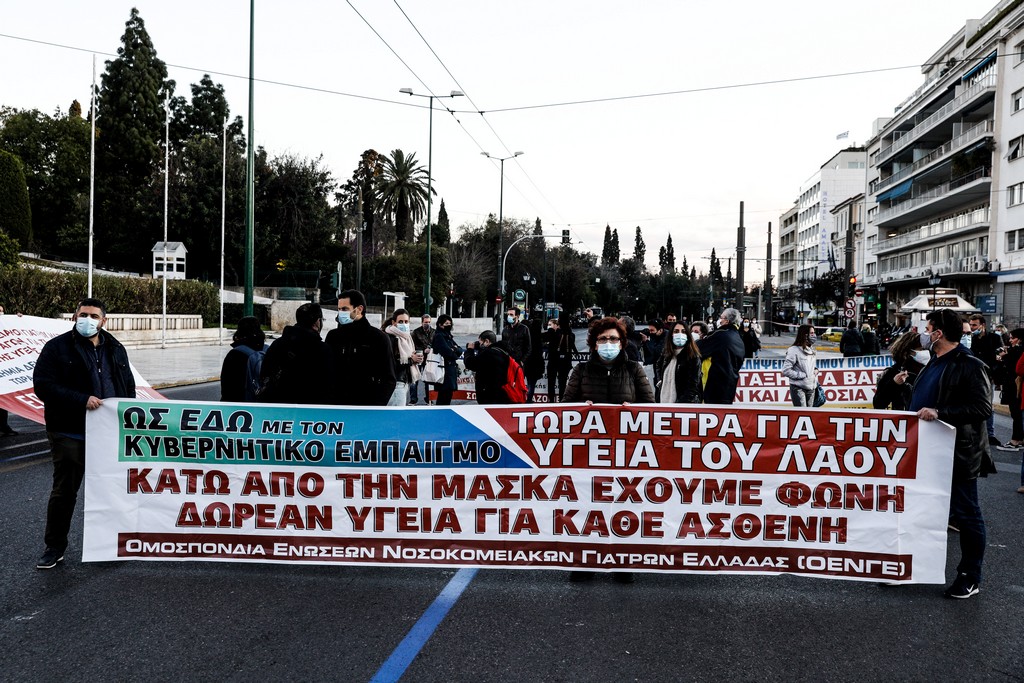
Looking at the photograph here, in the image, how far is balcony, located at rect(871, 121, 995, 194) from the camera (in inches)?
→ 1863

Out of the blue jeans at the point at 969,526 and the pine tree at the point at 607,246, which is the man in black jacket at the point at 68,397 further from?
the pine tree at the point at 607,246

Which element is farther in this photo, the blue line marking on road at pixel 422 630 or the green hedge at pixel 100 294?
the green hedge at pixel 100 294

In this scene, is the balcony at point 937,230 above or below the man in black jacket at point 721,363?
above

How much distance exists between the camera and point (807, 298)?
84250mm

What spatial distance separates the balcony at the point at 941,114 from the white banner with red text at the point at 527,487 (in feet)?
162

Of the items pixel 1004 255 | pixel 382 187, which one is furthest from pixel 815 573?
pixel 382 187

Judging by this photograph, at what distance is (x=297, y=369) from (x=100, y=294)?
26342 mm

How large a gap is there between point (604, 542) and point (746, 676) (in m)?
1.41

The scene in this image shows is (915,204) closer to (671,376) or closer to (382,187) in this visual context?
(382,187)

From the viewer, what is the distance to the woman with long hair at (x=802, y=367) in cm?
1002

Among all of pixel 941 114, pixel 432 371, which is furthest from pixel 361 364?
pixel 941 114

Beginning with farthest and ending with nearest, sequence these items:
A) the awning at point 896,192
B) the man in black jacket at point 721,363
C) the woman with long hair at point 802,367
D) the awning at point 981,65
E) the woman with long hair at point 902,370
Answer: the awning at point 896,192
the awning at point 981,65
the woman with long hair at point 802,367
the man in black jacket at point 721,363
the woman with long hair at point 902,370

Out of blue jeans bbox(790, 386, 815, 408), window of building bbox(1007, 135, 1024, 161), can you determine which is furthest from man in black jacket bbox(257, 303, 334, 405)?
window of building bbox(1007, 135, 1024, 161)

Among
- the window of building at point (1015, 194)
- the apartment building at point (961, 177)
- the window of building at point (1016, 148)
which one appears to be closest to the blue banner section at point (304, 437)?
the apartment building at point (961, 177)
